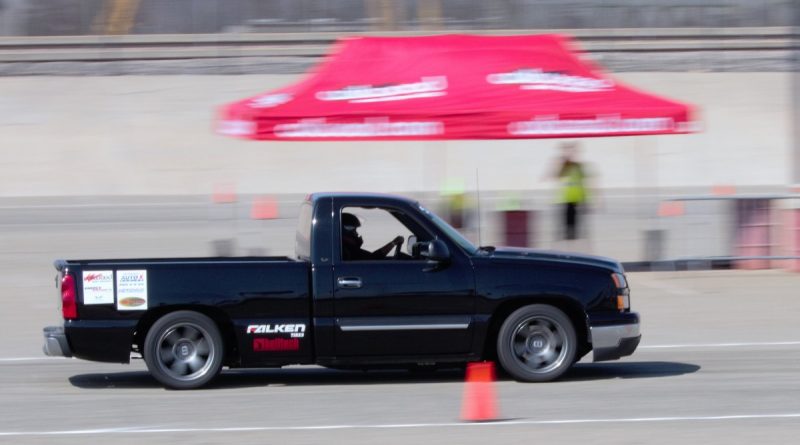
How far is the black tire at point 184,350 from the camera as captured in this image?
9398 millimetres

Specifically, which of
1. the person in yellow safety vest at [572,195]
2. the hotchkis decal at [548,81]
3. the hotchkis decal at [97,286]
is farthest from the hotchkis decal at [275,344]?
the person in yellow safety vest at [572,195]

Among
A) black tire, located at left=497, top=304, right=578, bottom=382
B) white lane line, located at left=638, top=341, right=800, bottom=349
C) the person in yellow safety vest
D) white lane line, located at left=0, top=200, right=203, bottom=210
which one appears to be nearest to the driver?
black tire, located at left=497, top=304, right=578, bottom=382

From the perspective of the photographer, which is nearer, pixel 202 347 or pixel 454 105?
pixel 202 347

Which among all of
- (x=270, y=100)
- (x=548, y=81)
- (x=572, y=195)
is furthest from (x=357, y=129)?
(x=572, y=195)

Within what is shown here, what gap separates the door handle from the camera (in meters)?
9.47

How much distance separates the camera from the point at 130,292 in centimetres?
934

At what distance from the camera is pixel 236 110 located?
16.9m

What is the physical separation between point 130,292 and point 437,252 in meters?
2.44

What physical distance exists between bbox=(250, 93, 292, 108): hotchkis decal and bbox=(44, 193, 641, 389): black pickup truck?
7.37 meters

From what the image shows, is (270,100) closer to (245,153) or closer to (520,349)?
(520,349)

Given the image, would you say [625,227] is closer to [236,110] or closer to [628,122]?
[628,122]

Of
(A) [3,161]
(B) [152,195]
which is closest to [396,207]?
(B) [152,195]

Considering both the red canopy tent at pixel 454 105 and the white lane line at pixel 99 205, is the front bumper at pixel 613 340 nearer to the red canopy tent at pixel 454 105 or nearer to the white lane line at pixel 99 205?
the red canopy tent at pixel 454 105

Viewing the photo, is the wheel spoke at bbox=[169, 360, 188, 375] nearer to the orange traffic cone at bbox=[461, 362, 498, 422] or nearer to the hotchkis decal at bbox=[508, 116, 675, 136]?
the orange traffic cone at bbox=[461, 362, 498, 422]
